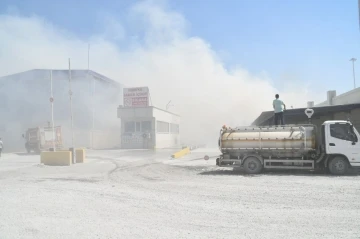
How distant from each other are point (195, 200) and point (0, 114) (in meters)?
41.2

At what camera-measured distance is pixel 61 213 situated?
21.7ft

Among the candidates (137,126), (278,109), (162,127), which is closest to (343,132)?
(278,109)

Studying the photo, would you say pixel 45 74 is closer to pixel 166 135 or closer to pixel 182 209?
pixel 166 135

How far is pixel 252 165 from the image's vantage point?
13.2 m

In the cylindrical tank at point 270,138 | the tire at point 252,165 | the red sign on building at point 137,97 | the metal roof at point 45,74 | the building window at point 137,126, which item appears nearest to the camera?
the cylindrical tank at point 270,138

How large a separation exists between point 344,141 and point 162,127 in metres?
28.8

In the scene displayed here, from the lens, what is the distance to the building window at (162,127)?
37.8m

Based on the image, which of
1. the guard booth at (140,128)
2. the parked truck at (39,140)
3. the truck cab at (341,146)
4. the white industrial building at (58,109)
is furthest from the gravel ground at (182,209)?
the white industrial building at (58,109)

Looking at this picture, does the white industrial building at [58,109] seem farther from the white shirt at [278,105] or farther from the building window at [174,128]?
the white shirt at [278,105]

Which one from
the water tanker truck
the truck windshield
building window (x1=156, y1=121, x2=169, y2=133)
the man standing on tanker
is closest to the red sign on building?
building window (x1=156, y1=121, x2=169, y2=133)

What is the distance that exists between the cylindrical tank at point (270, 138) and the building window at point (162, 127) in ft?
78.2

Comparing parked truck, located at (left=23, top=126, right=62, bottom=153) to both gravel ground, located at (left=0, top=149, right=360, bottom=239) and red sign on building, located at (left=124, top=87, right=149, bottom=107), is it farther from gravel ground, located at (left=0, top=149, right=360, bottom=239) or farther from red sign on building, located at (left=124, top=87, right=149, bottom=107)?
gravel ground, located at (left=0, top=149, right=360, bottom=239)

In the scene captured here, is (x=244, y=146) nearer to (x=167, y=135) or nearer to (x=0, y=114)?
(x=167, y=135)

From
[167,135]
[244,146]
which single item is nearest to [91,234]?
[244,146]
